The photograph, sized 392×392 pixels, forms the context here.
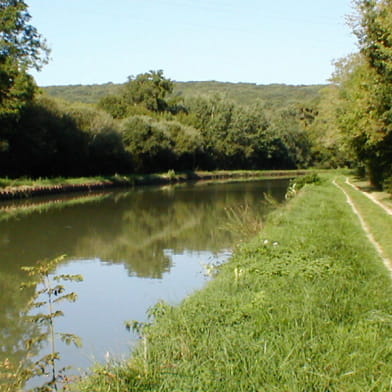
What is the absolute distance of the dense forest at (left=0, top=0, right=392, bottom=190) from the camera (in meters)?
22.7

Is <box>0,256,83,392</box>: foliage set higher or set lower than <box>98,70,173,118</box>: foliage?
lower

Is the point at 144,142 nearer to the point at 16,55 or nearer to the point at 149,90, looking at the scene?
the point at 16,55

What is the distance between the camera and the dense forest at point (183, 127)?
74.4 feet

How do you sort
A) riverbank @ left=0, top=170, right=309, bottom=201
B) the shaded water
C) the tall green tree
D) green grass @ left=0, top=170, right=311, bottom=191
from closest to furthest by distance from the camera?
1. the shaded water
2. the tall green tree
3. riverbank @ left=0, top=170, right=309, bottom=201
4. green grass @ left=0, top=170, right=311, bottom=191

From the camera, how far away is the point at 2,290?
39.7ft

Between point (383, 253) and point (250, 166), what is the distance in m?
80.1

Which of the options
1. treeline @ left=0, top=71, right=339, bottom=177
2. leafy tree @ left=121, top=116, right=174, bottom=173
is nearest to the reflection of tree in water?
treeline @ left=0, top=71, right=339, bottom=177

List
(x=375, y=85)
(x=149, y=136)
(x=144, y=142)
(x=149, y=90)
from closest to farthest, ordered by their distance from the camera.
→ (x=375, y=85)
(x=144, y=142)
(x=149, y=136)
(x=149, y=90)

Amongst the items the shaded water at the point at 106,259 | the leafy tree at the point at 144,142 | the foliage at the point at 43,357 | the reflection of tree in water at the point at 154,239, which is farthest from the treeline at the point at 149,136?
the foliage at the point at 43,357

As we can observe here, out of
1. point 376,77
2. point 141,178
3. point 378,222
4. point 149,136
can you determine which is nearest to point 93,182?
point 141,178

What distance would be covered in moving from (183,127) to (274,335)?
6809 centimetres

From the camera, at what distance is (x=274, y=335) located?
5855 mm

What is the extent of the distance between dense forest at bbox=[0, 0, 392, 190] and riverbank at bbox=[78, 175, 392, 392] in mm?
11269

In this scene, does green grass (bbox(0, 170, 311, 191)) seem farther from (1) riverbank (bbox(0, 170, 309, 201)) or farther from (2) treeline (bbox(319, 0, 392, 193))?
(2) treeline (bbox(319, 0, 392, 193))
